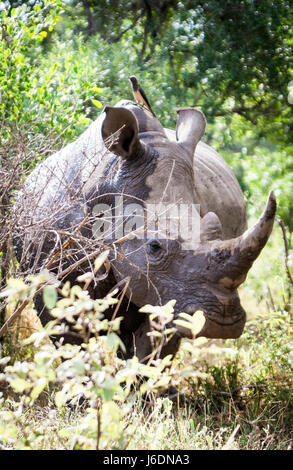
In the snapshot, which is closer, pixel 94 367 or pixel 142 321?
pixel 94 367

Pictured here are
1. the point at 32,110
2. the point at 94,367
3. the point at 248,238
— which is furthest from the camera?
the point at 32,110

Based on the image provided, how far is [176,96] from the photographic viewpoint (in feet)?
29.0

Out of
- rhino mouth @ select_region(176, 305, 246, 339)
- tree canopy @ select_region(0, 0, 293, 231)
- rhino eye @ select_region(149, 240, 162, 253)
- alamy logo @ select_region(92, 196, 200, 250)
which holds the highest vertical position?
alamy logo @ select_region(92, 196, 200, 250)

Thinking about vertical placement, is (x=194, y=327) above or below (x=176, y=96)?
above

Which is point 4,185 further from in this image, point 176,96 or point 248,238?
point 176,96

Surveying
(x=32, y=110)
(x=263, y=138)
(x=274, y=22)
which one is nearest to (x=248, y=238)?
(x=32, y=110)

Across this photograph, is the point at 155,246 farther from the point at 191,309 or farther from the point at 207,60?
the point at 207,60

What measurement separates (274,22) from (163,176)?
518 centimetres

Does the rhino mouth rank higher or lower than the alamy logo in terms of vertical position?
lower

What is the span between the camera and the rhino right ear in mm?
4770

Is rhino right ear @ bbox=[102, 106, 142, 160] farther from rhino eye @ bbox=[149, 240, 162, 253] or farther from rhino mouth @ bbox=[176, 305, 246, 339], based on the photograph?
rhino mouth @ bbox=[176, 305, 246, 339]

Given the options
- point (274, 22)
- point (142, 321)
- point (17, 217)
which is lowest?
point (142, 321)

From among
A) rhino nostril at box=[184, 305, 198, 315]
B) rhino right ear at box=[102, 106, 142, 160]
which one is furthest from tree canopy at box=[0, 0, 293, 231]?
rhino nostril at box=[184, 305, 198, 315]
